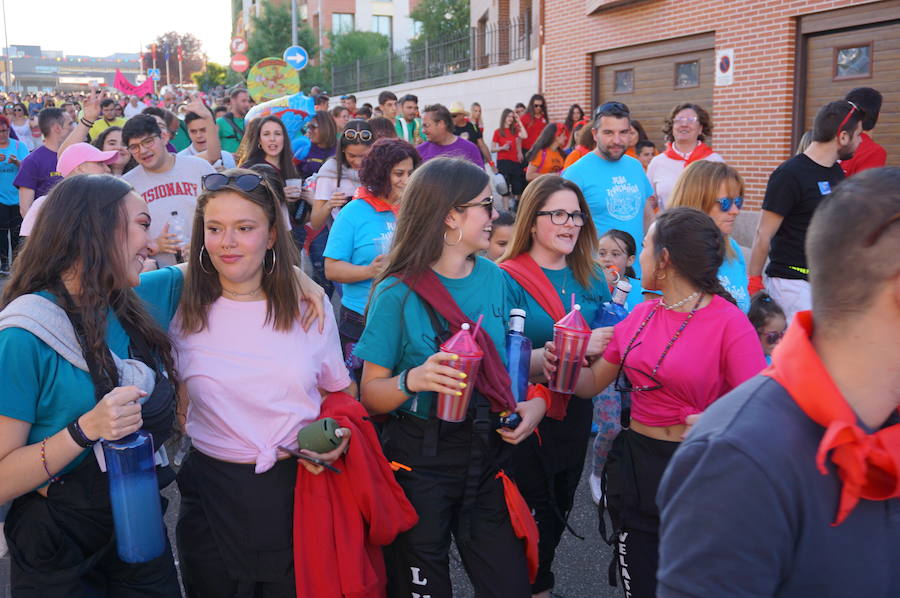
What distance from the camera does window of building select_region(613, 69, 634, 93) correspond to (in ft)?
51.0

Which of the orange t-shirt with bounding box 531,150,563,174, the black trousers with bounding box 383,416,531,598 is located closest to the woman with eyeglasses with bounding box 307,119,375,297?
the black trousers with bounding box 383,416,531,598

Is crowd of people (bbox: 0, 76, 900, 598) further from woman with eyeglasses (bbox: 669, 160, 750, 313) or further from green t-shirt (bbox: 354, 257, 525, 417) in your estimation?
woman with eyeglasses (bbox: 669, 160, 750, 313)

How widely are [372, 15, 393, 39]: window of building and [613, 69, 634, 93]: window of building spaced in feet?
142

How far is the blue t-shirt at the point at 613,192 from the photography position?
19.7 feet

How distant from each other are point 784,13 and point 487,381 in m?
10.7

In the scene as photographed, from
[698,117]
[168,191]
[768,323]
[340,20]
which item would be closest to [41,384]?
[168,191]

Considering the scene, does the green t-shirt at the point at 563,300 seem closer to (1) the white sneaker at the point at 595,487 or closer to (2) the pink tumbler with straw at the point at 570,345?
(2) the pink tumbler with straw at the point at 570,345

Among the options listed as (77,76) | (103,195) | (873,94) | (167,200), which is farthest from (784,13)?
(77,76)

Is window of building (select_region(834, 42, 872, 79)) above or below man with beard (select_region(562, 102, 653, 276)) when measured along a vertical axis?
above

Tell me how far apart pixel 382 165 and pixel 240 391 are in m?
2.42

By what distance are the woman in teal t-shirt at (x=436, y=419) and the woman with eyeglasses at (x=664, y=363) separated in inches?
15.1

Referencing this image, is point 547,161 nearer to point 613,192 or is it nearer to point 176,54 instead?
point 613,192

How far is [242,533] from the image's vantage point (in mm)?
2734

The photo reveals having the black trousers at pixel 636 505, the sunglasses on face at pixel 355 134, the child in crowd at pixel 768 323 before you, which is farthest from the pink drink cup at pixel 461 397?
the sunglasses on face at pixel 355 134
